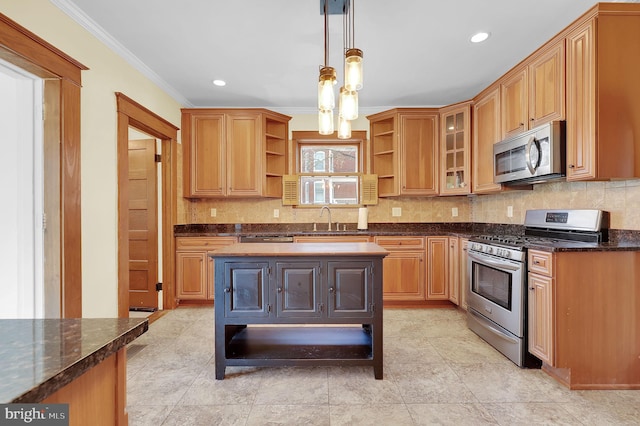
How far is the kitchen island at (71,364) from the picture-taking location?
0.55 m

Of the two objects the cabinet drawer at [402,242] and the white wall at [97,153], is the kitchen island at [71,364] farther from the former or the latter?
the cabinet drawer at [402,242]

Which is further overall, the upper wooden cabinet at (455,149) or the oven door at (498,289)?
the upper wooden cabinet at (455,149)

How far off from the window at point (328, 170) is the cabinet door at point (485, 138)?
5.08 feet

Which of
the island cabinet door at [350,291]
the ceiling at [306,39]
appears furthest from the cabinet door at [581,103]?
the island cabinet door at [350,291]

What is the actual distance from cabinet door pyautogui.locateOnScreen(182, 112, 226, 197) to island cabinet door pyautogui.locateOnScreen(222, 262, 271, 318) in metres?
2.16

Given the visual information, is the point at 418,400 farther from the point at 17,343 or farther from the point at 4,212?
the point at 4,212

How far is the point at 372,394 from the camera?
202 cm

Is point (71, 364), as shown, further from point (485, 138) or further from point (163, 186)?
point (485, 138)

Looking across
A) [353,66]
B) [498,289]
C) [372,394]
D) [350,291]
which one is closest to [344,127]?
[353,66]

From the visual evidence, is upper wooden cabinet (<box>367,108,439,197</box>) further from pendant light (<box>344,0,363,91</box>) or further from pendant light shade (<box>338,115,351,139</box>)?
pendant light (<box>344,0,363,91</box>)

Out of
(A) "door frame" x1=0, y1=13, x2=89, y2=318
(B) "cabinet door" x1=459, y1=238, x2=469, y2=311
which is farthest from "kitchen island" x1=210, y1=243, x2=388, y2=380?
(B) "cabinet door" x1=459, y1=238, x2=469, y2=311

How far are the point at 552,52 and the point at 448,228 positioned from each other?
2.47 metres

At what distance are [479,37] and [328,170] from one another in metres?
2.44

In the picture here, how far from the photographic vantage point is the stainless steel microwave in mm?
2342
